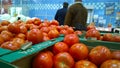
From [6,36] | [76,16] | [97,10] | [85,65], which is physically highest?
[97,10]

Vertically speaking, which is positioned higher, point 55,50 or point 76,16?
point 76,16

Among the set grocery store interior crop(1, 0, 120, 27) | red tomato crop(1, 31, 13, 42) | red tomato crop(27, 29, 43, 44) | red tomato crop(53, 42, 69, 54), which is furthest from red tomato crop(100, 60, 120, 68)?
grocery store interior crop(1, 0, 120, 27)

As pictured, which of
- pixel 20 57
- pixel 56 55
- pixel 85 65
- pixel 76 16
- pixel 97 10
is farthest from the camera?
pixel 97 10

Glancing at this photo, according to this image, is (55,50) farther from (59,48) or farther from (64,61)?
(64,61)

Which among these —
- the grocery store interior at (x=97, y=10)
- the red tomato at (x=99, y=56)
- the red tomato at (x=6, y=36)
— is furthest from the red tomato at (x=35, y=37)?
the grocery store interior at (x=97, y=10)

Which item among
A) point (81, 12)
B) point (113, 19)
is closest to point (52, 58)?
point (81, 12)

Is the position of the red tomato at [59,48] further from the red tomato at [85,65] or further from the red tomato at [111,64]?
the red tomato at [111,64]

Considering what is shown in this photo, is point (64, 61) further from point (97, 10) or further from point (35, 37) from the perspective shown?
point (97, 10)

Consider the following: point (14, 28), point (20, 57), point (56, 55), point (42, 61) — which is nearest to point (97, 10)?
point (14, 28)

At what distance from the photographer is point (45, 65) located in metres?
0.86

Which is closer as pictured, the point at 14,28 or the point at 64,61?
the point at 64,61

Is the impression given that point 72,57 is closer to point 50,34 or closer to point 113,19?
point 50,34

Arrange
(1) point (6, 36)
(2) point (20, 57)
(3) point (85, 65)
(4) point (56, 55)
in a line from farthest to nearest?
(1) point (6, 36) < (4) point (56, 55) < (3) point (85, 65) < (2) point (20, 57)

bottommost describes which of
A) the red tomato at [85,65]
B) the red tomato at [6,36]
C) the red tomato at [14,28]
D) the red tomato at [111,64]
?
the red tomato at [85,65]
